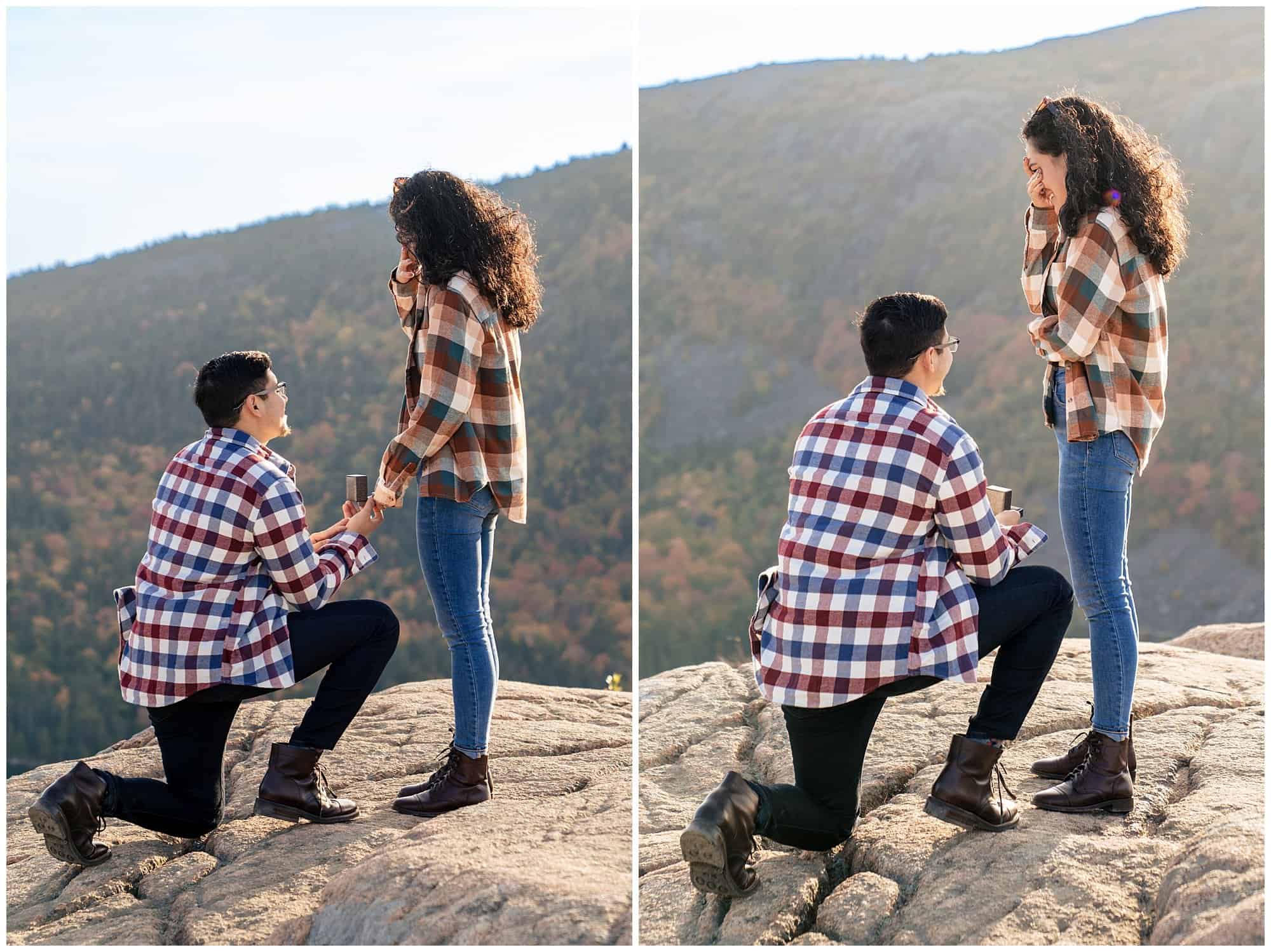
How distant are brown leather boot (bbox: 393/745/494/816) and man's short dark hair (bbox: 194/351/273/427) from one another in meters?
1.06

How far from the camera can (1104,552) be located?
262cm

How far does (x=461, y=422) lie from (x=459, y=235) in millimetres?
488

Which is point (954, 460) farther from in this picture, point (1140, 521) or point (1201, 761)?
point (1140, 521)

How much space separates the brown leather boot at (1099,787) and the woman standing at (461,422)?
143cm

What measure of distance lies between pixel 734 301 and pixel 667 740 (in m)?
15.3

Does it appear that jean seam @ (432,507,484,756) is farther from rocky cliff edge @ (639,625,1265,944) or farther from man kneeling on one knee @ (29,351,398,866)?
rocky cliff edge @ (639,625,1265,944)

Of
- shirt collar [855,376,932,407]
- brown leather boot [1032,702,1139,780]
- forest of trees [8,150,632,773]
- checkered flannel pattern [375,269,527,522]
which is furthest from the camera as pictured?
forest of trees [8,150,632,773]

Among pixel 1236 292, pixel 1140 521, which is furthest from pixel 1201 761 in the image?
pixel 1236 292

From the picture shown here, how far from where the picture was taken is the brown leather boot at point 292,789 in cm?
286

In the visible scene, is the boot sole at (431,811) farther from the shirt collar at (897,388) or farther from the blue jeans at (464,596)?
the shirt collar at (897,388)

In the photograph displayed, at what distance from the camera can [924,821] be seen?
2.65 meters

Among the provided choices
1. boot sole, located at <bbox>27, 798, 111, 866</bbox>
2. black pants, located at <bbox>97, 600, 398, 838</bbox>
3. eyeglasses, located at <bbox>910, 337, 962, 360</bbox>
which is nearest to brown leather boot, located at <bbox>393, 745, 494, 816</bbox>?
black pants, located at <bbox>97, 600, 398, 838</bbox>

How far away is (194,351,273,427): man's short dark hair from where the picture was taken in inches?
112

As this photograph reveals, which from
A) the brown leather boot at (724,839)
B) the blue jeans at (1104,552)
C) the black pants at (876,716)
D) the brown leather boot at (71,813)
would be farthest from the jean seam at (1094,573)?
the brown leather boot at (71,813)
